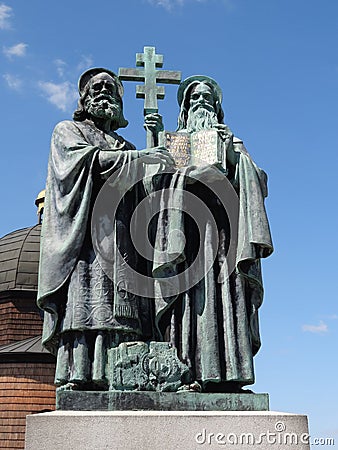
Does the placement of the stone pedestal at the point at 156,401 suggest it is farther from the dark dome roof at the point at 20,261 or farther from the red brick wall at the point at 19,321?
the dark dome roof at the point at 20,261

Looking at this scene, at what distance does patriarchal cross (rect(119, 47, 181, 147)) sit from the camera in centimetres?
579

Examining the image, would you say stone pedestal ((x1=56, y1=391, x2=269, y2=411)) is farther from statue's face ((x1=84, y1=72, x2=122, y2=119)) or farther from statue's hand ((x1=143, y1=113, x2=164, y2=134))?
statue's face ((x1=84, y1=72, x2=122, y2=119))

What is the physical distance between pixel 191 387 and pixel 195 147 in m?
2.00

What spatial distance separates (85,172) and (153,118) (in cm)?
89

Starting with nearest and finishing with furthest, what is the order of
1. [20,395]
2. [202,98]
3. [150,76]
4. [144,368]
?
1. [144,368]
2. [202,98]
3. [150,76]
4. [20,395]

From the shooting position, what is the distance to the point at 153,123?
5512mm

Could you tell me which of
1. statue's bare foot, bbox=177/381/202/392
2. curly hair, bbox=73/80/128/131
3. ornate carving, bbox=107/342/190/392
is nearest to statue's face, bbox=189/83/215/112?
curly hair, bbox=73/80/128/131

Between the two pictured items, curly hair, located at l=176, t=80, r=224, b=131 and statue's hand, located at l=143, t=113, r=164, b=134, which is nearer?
statue's hand, located at l=143, t=113, r=164, b=134

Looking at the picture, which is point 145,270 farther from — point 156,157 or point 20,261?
point 20,261

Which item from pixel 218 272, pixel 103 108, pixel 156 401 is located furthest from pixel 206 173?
pixel 156 401

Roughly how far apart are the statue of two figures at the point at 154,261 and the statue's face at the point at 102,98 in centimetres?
30

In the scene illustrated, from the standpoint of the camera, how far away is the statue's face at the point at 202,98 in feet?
18.4

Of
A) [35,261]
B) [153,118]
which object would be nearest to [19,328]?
[35,261]

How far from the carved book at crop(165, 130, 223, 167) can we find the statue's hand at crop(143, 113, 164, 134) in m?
0.19
